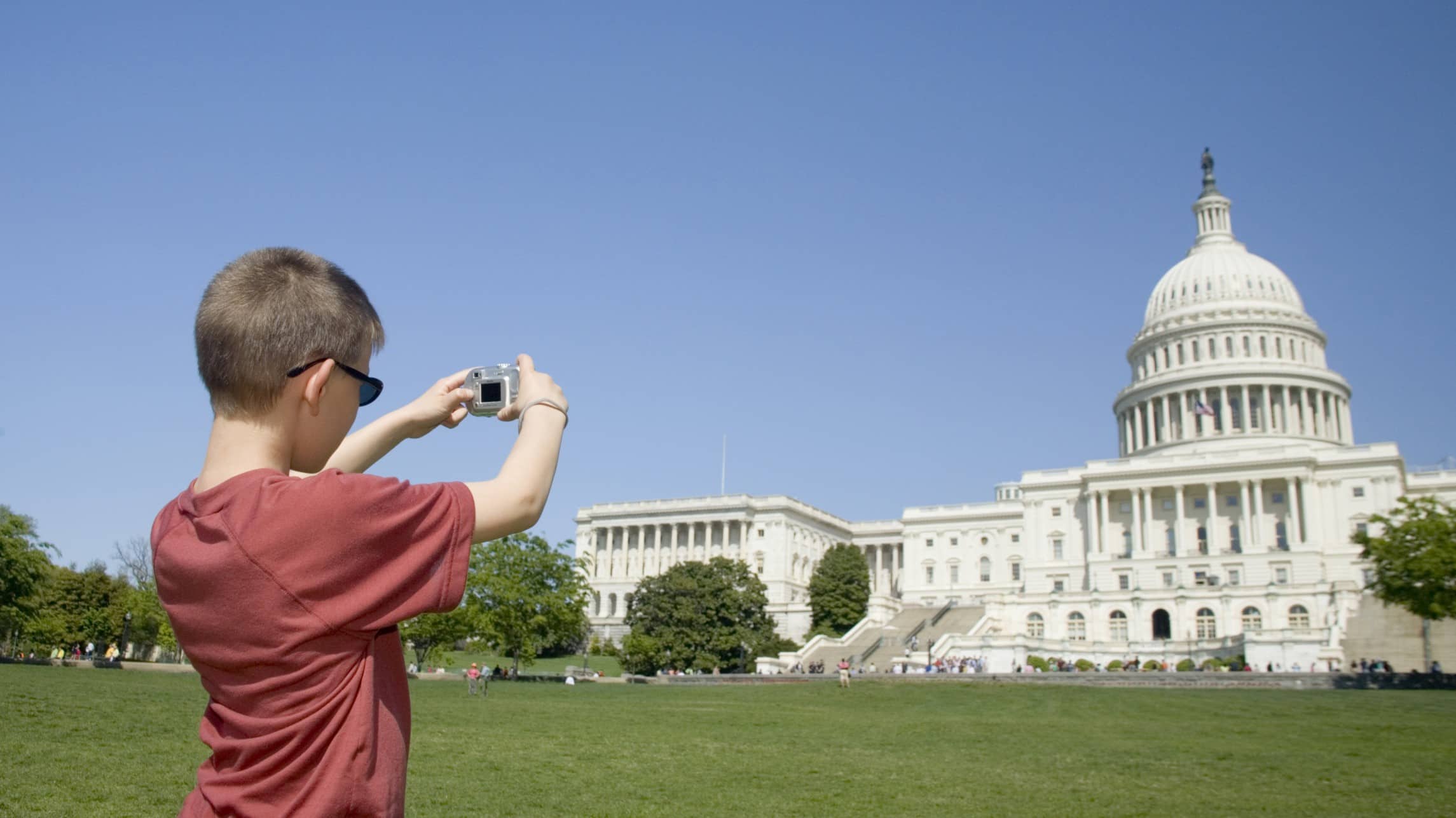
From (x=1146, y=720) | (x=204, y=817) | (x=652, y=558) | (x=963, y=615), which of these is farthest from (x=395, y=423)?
(x=652, y=558)

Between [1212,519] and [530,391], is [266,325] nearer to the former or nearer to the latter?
[530,391]

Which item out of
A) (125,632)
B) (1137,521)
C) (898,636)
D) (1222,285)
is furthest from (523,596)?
(1222,285)

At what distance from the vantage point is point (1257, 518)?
97500mm

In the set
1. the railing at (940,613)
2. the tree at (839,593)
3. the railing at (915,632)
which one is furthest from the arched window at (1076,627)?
the tree at (839,593)

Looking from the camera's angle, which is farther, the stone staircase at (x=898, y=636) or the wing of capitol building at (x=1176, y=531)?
the stone staircase at (x=898, y=636)

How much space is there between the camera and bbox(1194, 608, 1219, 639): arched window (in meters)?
87.4

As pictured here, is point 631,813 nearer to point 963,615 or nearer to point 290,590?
point 290,590

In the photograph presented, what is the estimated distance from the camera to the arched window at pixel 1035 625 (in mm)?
96125

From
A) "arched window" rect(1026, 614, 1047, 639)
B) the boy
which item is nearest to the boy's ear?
the boy

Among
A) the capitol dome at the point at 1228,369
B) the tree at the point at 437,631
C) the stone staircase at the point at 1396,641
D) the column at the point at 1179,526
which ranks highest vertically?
the capitol dome at the point at 1228,369

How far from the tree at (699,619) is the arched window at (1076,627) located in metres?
25.6

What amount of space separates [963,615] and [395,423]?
9907 centimetres

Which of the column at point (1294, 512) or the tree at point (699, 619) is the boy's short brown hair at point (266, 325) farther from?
the column at point (1294, 512)

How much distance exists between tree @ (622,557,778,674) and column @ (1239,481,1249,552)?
40.8 metres
